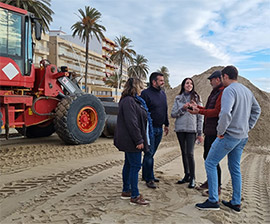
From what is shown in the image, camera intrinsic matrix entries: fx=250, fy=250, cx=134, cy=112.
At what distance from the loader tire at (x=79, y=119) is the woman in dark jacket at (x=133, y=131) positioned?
3744 mm

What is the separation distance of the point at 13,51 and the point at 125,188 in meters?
4.57

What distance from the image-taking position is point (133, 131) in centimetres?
336

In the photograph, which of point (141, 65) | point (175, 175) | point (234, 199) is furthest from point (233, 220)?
point (141, 65)

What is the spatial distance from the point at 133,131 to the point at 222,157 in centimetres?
125

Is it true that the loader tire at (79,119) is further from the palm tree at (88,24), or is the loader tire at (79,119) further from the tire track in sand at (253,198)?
the palm tree at (88,24)

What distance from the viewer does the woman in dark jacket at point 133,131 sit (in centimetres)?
338

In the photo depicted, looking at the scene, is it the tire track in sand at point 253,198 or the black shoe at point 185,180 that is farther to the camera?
the black shoe at point 185,180

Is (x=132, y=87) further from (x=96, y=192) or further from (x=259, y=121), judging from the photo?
(x=259, y=121)

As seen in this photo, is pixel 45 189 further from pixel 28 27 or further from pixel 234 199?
pixel 28 27

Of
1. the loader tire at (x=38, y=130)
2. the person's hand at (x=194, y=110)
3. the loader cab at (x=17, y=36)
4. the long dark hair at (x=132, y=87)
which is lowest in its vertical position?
the loader tire at (x=38, y=130)

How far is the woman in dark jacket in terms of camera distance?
11.1 feet

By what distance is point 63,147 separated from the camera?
23.3 feet

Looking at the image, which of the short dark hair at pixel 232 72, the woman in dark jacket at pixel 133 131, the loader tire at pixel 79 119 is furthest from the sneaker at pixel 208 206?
the loader tire at pixel 79 119

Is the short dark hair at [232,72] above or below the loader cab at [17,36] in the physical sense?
below
